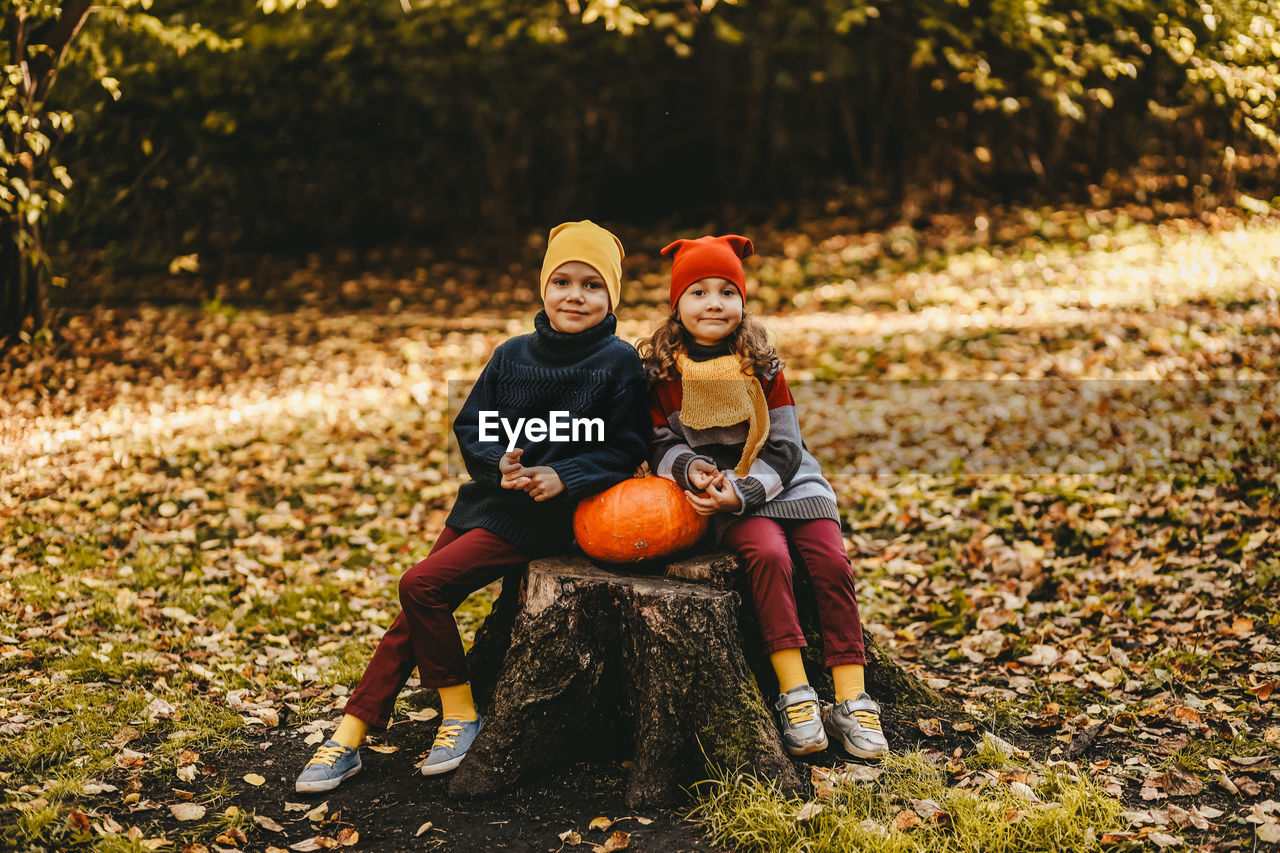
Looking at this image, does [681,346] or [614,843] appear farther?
[681,346]

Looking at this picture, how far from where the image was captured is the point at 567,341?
384 centimetres

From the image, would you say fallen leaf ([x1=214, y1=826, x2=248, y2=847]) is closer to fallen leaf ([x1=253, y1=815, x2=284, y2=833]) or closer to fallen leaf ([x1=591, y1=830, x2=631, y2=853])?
fallen leaf ([x1=253, y1=815, x2=284, y2=833])

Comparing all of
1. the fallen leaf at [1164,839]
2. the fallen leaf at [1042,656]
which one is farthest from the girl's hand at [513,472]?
the fallen leaf at [1042,656]

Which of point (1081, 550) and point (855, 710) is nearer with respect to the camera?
point (855, 710)

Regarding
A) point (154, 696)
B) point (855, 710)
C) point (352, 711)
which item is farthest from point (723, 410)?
point (154, 696)

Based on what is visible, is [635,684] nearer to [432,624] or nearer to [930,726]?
[432,624]

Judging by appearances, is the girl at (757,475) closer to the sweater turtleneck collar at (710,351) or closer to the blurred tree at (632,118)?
the sweater turtleneck collar at (710,351)

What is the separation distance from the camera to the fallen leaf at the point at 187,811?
3.43 m

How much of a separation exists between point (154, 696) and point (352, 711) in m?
1.25

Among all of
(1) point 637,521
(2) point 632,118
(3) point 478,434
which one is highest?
(2) point 632,118

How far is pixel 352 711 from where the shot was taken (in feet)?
12.3

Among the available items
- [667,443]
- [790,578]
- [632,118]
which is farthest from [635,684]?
[632,118]

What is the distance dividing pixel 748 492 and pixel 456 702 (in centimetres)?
138

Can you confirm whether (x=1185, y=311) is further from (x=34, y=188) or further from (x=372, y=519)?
(x=34, y=188)
